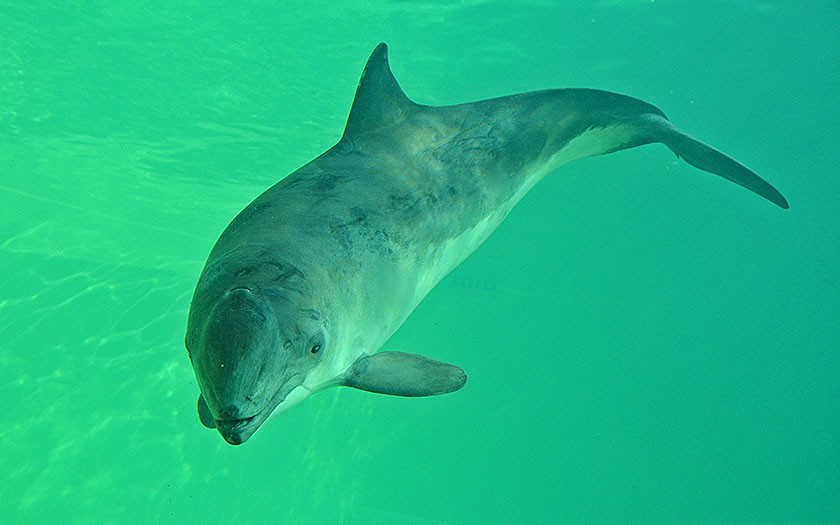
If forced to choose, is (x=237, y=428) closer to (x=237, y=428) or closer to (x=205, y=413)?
(x=237, y=428)

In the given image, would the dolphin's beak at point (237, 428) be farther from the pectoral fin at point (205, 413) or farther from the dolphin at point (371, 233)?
the pectoral fin at point (205, 413)

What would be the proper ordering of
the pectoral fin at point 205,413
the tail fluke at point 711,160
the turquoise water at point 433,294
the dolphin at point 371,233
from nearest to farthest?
the dolphin at point 371,233, the pectoral fin at point 205,413, the tail fluke at point 711,160, the turquoise water at point 433,294

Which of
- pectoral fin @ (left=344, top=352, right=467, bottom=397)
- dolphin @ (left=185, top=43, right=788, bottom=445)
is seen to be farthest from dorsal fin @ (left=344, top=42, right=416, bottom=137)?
pectoral fin @ (left=344, top=352, right=467, bottom=397)

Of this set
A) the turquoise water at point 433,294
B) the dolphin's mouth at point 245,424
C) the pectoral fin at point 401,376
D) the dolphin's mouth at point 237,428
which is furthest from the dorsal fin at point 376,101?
the turquoise water at point 433,294

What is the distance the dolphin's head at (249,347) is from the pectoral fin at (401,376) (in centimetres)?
53

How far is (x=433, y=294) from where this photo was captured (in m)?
24.5

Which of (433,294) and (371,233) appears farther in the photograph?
(433,294)

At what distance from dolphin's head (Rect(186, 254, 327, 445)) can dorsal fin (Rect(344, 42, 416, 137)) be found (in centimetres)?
188

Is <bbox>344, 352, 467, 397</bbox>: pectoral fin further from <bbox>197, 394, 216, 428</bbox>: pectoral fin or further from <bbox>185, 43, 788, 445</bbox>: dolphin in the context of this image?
<bbox>197, 394, 216, 428</bbox>: pectoral fin

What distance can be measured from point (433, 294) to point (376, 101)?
66.4ft

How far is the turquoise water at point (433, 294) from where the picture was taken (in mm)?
14219

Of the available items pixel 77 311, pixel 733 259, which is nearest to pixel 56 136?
pixel 77 311

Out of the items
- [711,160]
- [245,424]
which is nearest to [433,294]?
[711,160]

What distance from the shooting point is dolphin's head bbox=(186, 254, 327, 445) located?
2287 mm
